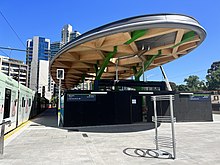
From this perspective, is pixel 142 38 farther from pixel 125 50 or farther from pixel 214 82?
pixel 214 82

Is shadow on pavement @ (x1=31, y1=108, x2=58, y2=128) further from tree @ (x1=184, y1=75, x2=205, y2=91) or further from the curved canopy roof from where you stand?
tree @ (x1=184, y1=75, x2=205, y2=91)

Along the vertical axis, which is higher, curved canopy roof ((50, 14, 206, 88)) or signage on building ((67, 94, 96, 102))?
curved canopy roof ((50, 14, 206, 88))

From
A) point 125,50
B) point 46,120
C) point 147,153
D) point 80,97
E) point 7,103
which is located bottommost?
point 46,120

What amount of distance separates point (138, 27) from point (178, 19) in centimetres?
264

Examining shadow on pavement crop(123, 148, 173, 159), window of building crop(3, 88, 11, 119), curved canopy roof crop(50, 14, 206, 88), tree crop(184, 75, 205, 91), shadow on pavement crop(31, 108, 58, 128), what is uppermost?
tree crop(184, 75, 205, 91)

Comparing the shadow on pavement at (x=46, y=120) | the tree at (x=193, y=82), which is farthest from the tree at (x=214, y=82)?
the shadow on pavement at (x=46, y=120)

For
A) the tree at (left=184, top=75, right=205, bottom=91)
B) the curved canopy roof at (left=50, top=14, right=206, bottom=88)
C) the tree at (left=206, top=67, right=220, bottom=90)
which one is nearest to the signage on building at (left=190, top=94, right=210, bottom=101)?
the curved canopy roof at (left=50, top=14, right=206, bottom=88)

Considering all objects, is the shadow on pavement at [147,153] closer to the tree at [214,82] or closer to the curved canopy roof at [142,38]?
the curved canopy roof at [142,38]

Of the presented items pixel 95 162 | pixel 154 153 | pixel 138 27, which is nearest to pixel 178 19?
pixel 138 27

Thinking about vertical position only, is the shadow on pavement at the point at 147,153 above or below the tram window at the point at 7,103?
below

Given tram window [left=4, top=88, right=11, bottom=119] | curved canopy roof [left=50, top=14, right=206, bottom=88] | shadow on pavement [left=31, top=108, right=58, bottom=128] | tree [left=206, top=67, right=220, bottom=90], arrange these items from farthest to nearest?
tree [left=206, top=67, right=220, bottom=90] < shadow on pavement [left=31, top=108, right=58, bottom=128] < curved canopy roof [left=50, top=14, right=206, bottom=88] < tram window [left=4, top=88, right=11, bottom=119]

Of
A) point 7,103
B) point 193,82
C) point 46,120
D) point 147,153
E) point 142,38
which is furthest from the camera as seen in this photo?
point 193,82

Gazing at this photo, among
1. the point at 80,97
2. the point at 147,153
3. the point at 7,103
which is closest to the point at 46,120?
the point at 80,97

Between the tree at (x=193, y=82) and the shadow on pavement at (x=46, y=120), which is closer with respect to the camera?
the shadow on pavement at (x=46, y=120)
